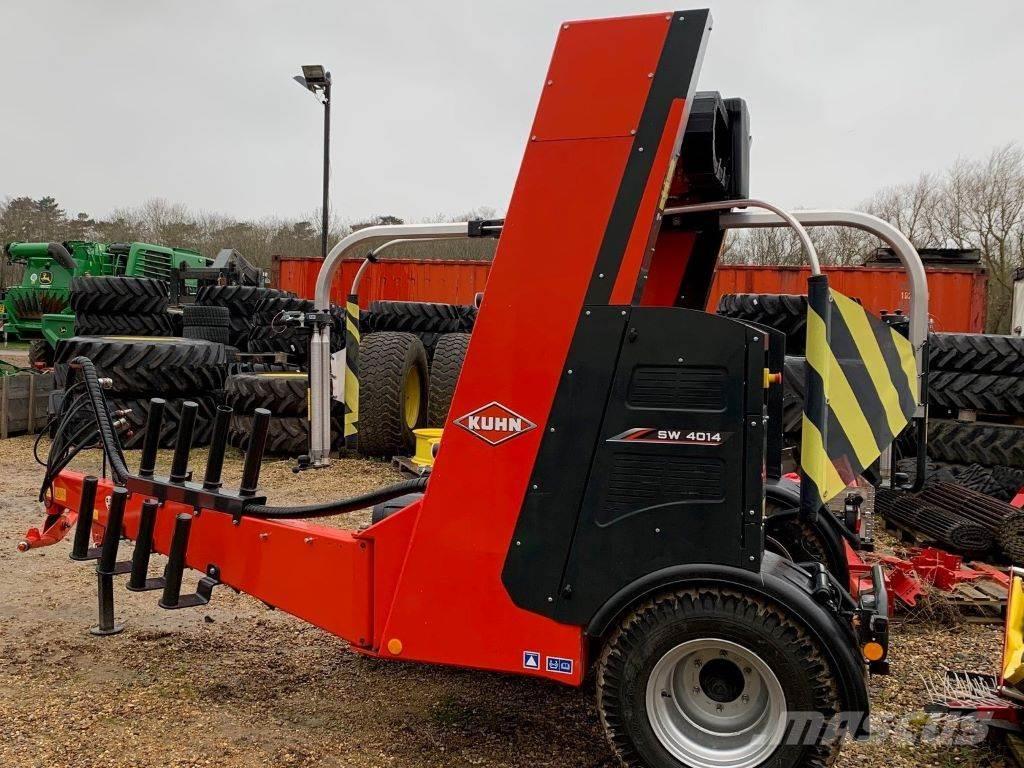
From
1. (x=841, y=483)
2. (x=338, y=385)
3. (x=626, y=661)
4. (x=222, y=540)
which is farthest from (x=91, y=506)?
(x=338, y=385)

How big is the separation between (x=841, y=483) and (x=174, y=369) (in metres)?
7.11

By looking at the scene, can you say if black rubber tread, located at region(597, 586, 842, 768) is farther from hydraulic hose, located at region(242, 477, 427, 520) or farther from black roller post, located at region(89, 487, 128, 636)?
black roller post, located at region(89, 487, 128, 636)

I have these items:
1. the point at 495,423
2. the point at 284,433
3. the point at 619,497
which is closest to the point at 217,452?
the point at 495,423

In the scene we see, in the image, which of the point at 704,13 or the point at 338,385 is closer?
the point at 704,13

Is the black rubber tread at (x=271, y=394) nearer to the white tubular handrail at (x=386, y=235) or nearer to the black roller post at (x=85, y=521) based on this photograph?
the white tubular handrail at (x=386, y=235)

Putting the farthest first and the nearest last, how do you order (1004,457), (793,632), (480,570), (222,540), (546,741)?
(1004,457)
(222,540)
(546,741)
(480,570)
(793,632)

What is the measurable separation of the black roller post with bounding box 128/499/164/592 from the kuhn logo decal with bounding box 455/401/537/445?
1.41 metres

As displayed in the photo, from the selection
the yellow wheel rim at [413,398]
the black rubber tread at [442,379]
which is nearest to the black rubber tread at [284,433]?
the yellow wheel rim at [413,398]

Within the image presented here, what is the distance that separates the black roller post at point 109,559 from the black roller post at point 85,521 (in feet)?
0.23

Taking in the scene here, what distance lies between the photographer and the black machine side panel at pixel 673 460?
237 centimetres

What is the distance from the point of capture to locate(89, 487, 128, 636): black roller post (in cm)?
321

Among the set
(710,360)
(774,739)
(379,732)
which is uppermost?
(710,360)

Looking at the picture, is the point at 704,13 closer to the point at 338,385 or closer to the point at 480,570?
the point at 480,570

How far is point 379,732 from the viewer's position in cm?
293
